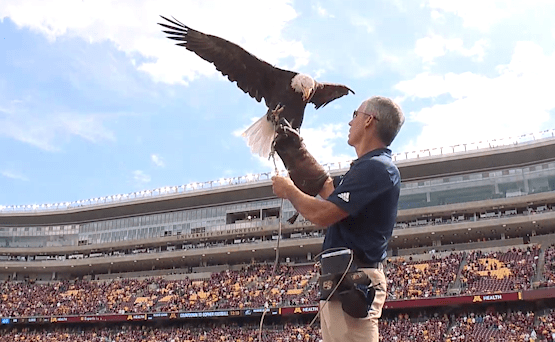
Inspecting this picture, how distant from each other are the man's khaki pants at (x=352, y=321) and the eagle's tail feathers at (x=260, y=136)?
264cm

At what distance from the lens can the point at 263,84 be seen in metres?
6.33

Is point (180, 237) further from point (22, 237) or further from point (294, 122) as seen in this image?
point (294, 122)

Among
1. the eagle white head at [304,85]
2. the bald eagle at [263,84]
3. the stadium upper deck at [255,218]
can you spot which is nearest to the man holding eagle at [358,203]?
the bald eagle at [263,84]

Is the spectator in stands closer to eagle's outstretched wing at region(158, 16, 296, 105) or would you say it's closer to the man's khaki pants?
the man's khaki pants

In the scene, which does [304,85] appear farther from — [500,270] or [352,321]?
[500,270]

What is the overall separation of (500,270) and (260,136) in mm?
31756

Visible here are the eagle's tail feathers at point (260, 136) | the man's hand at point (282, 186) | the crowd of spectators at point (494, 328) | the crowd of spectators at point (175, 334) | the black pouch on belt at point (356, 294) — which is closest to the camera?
the black pouch on belt at point (356, 294)

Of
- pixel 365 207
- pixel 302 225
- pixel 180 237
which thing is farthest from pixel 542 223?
pixel 365 207

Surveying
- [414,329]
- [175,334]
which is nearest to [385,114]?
[414,329]

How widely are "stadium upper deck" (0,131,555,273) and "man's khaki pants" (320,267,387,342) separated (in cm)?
3873

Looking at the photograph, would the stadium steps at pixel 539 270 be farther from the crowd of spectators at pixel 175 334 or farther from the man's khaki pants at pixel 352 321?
the man's khaki pants at pixel 352 321

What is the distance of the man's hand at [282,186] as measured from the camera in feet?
11.4

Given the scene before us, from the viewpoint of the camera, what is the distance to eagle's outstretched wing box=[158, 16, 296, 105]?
240 inches

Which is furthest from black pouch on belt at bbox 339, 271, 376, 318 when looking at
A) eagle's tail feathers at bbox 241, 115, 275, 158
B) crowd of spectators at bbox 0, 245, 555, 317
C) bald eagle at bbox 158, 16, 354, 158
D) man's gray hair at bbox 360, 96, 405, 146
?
crowd of spectators at bbox 0, 245, 555, 317
